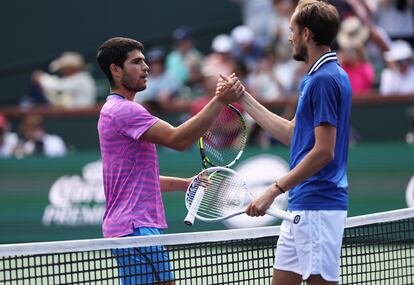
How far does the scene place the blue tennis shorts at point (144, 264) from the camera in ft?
16.7

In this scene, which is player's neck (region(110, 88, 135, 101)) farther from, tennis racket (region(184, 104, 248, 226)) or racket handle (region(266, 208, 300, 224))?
racket handle (region(266, 208, 300, 224))

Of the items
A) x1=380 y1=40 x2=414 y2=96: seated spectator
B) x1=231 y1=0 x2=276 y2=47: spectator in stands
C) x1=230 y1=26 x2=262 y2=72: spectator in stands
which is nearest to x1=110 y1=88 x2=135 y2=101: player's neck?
x1=380 y1=40 x2=414 y2=96: seated spectator

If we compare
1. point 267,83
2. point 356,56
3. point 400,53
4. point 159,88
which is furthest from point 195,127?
point 159,88

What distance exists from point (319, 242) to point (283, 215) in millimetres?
224

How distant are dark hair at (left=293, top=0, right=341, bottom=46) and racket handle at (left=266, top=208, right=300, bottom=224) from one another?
86 centimetres

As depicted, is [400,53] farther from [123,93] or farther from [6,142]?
[123,93]

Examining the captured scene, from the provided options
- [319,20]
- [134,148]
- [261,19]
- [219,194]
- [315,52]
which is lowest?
[219,194]

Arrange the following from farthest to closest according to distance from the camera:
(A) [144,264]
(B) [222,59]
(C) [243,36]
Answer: (C) [243,36] → (B) [222,59] → (A) [144,264]

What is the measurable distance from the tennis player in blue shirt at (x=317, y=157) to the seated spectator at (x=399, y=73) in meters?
6.65

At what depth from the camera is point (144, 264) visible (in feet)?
16.8

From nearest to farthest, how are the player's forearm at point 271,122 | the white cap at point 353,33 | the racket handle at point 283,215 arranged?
the racket handle at point 283,215, the player's forearm at point 271,122, the white cap at point 353,33

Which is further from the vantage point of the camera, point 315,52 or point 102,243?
point 102,243

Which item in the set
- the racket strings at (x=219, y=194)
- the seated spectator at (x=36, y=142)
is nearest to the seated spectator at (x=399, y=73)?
the seated spectator at (x=36, y=142)

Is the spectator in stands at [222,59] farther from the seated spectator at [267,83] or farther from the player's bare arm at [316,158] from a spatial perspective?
the player's bare arm at [316,158]
